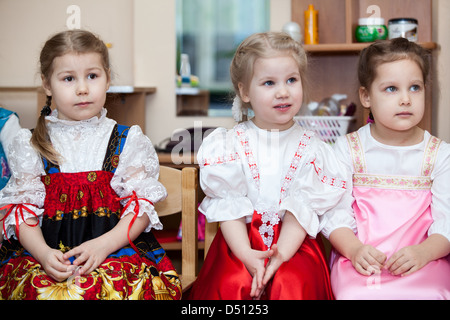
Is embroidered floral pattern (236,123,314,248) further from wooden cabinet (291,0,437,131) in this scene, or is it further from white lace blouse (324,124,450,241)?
wooden cabinet (291,0,437,131)

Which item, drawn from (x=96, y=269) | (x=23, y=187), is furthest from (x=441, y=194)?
(x=23, y=187)

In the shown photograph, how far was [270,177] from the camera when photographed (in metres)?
1.22

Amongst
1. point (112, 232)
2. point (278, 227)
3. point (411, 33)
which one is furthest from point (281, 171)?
point (411, 33)

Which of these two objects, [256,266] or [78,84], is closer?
[256,266]

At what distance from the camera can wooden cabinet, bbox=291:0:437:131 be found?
2.11 meters

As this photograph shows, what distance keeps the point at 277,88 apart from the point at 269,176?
0.20 meters

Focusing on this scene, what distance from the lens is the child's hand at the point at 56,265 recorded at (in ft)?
3.44

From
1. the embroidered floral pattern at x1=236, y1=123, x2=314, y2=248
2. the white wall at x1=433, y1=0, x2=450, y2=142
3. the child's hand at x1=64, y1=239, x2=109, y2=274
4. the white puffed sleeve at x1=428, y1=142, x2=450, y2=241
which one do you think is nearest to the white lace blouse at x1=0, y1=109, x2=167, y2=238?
the child's hand at x1=64, y1=239, x2=109, y2=274

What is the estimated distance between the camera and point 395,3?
7.00 feet

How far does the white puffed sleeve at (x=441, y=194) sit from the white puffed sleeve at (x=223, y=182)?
0.40 m

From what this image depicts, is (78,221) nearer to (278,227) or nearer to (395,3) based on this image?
(278,227)

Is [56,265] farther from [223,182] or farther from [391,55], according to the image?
[391,55]

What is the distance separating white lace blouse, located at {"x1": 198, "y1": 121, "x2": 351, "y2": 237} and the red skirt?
2.2 inches

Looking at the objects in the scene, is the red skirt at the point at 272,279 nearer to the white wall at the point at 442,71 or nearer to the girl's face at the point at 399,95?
the girl's face at the point at 399,95
